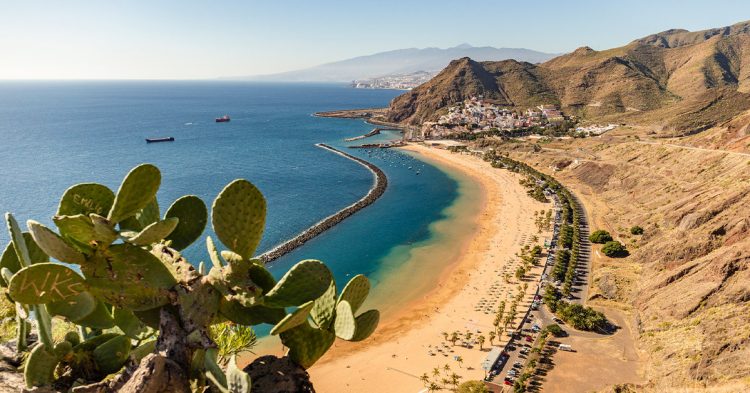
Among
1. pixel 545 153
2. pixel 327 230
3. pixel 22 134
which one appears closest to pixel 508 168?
pixel 545 153

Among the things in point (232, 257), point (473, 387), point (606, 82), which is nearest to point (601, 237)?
point (473, 387)

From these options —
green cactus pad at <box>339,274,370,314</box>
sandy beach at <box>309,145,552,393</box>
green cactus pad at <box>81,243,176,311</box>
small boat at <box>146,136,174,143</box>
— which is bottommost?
sandy beach at <box>309,145,552,393</box>

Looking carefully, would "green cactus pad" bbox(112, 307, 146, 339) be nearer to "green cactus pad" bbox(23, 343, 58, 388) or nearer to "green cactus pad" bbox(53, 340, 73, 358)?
"green cactus pad" bbox(53, 340, 73, 358)

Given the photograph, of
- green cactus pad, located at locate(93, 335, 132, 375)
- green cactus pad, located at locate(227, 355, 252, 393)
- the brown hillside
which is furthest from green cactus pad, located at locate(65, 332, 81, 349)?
the brown hillside

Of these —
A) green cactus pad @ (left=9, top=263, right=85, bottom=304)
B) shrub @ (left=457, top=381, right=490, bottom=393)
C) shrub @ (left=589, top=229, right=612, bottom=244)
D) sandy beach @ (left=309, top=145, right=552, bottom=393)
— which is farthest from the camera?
shrub @ (left=589, top=229, right=612, bottom=244)

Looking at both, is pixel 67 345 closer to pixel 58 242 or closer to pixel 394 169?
pixel 58 242

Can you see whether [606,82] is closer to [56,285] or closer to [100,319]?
[100,319]

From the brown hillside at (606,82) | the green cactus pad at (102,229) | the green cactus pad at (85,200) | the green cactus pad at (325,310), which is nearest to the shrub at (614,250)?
the green cactus pad at (325,310)
